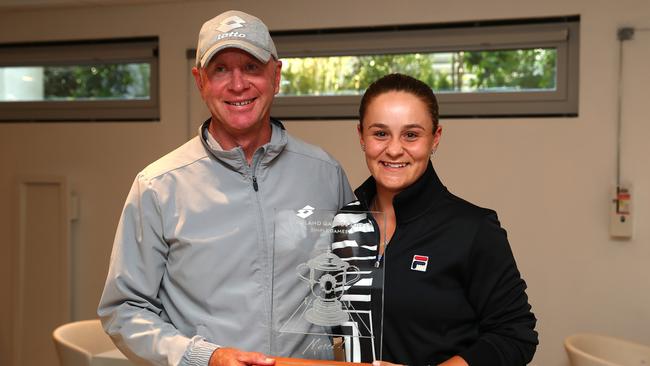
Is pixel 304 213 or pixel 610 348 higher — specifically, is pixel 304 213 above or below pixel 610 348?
above

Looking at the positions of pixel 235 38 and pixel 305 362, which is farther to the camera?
pixel 235 38

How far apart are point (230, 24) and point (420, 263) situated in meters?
0.78

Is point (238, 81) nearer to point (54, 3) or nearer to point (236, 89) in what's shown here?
point (236, 89)

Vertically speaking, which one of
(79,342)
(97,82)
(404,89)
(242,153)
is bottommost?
(79,342)

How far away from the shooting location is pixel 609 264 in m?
4.07

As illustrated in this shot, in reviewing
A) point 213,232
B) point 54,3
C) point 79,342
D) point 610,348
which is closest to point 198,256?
point 213,232

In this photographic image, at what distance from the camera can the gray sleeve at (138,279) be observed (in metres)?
1.93

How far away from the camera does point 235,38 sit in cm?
193

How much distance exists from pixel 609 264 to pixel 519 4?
1485 mm

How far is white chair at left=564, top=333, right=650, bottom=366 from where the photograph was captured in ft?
12.0

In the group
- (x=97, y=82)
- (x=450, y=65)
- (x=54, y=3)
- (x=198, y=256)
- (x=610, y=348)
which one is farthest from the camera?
(x=97, y=82)

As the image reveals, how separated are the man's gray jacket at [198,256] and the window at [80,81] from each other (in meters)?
3.08

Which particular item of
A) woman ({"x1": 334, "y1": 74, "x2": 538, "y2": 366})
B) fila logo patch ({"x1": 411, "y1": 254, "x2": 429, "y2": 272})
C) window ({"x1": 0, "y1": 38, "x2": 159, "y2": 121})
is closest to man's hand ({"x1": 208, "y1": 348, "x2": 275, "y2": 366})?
woman ({"x1": 334, "y1": 74, "x2": 538, "y2": 366})

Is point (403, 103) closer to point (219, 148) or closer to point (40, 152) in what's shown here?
point (219, 148)
